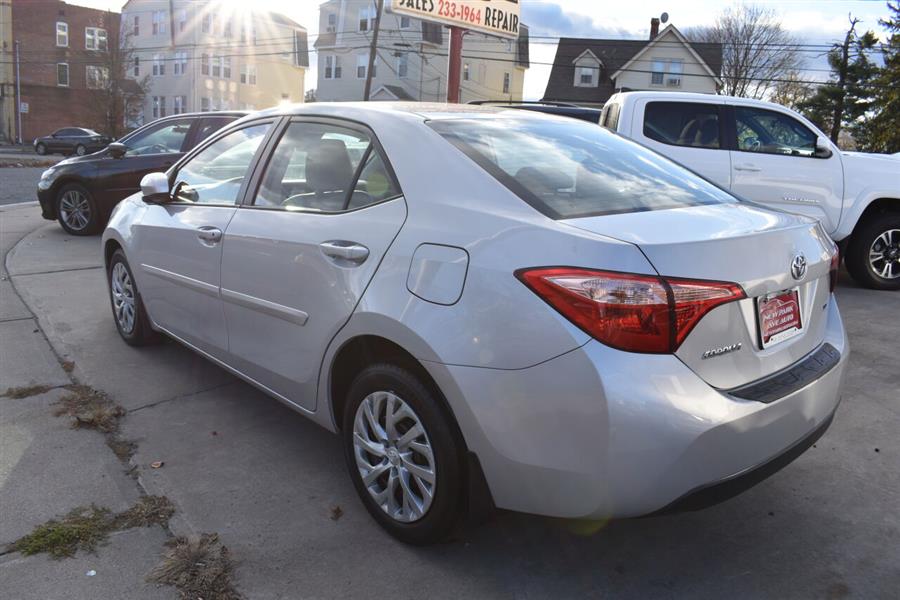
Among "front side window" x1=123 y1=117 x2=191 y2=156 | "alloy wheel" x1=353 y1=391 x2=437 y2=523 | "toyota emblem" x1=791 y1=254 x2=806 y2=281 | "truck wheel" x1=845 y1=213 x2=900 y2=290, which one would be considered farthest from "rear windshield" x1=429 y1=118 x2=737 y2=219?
"front side window" x1=123 y1=117 x2=191 y2=156

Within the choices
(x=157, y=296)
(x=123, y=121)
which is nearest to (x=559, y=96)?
(x=123, y=121)

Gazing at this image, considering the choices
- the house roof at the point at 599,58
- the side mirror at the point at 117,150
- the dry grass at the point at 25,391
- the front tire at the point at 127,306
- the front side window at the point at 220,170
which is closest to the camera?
the front side window at the point at 220,170

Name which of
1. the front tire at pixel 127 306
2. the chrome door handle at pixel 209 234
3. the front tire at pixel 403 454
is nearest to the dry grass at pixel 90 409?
the front tire at pixel 127 306

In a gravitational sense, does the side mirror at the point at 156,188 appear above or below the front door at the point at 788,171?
below

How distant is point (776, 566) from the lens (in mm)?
2697

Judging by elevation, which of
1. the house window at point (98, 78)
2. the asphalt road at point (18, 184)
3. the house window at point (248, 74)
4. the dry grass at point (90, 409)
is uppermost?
the house window at point (248, 74)

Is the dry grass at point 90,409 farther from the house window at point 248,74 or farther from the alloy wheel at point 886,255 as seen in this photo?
the house window at point 248,74

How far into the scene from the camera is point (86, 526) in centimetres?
285

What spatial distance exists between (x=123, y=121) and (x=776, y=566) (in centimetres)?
4897

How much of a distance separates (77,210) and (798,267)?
9618 millimetres

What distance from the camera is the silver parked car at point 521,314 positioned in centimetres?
215

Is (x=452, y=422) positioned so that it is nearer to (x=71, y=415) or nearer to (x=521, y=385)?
(x=521, y=385)

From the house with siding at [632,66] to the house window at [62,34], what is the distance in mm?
33663

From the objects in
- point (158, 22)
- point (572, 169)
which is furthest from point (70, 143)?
point (572, 169)
